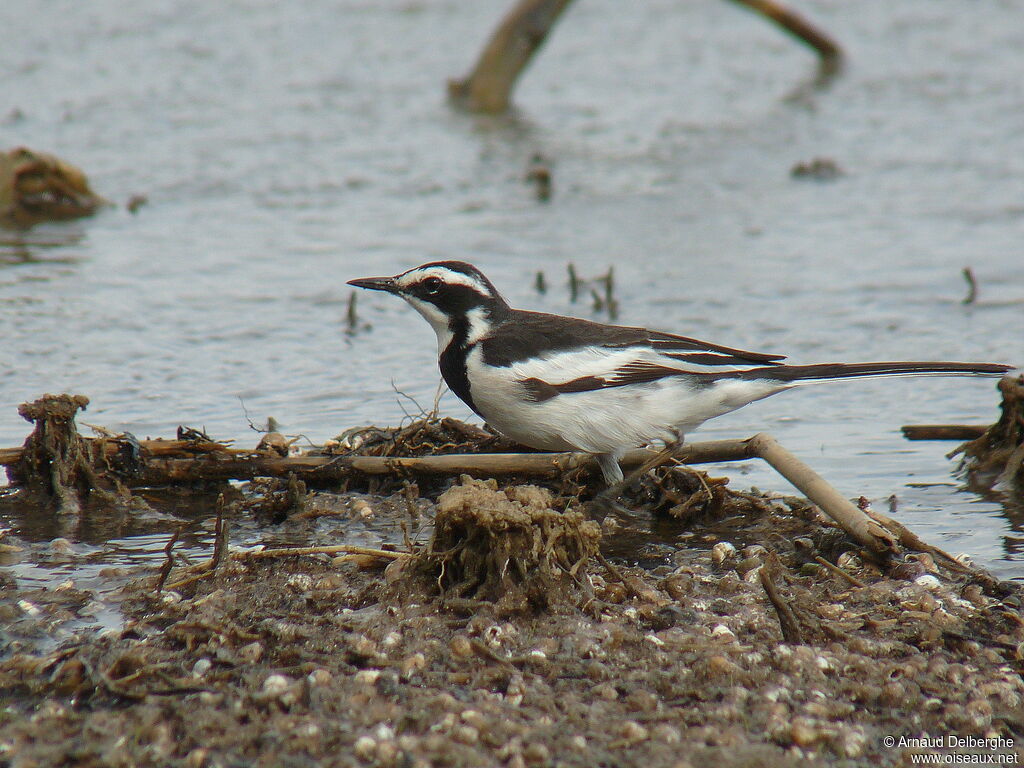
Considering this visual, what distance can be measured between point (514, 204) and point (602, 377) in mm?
6820

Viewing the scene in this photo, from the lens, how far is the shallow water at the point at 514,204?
26.5ft

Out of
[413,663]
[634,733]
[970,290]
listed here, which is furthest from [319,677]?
[970,290]

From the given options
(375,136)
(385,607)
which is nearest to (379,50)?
(375,136)

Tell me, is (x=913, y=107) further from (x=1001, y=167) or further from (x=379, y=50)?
(x=379, y=50)

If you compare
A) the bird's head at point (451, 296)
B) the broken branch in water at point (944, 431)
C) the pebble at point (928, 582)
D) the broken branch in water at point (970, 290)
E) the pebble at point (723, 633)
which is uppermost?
the bird's head at point (451, 296)

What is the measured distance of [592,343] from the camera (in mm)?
6344

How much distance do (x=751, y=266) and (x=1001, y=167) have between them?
14.4ft

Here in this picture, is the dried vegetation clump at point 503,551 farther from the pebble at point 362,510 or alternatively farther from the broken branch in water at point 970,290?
the broken branch in water at point 970,290

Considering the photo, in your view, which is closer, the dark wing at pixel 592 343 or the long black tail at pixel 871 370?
the long black tail at pixel 871 370

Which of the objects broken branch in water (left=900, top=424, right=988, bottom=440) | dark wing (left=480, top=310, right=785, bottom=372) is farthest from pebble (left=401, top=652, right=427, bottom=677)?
broken branch in water (left=900, top=424, right=988, bottom=440)

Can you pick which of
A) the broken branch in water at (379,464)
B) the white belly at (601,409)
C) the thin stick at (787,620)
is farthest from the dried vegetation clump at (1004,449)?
the thin stick at (787,620)

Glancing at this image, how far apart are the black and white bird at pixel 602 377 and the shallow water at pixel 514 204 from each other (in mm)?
768

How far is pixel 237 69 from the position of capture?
1809 cm

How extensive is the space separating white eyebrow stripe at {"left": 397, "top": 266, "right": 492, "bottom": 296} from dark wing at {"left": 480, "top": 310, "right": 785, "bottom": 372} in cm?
26
